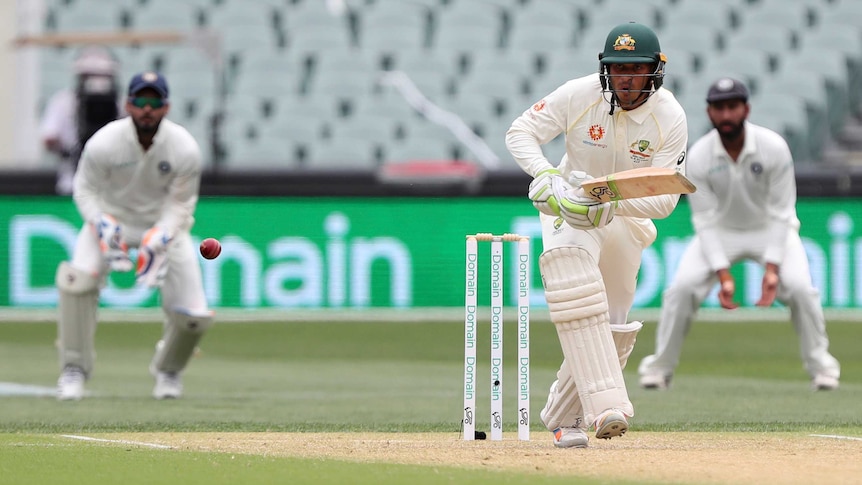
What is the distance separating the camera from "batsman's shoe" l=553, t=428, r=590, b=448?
5961 millimetres

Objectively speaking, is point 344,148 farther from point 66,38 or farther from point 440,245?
point 66,38

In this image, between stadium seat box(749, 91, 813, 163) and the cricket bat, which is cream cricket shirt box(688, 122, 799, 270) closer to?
the cricket bat

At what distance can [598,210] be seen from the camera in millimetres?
5656

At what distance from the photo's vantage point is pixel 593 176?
600 centimetres

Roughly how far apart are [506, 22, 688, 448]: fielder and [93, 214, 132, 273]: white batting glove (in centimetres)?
334

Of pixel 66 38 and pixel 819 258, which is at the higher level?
pixel 66 38

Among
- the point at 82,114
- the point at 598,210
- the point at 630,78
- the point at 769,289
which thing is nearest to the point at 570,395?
the point at 598,210

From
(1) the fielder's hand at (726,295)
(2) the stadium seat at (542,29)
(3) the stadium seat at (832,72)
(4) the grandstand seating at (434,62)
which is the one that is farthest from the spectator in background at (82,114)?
(3) the stadium seat at (832,72)

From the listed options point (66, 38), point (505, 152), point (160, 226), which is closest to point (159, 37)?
point (66, 38)

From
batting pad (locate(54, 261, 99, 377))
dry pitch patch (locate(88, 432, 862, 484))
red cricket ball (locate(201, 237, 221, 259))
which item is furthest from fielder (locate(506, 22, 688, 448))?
batting pad (locate(54, 261, 99, 377))

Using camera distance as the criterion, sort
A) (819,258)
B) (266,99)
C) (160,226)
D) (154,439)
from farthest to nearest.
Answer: (266,99), (819,258), (160,226), (154,439)

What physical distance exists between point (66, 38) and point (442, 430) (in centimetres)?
967

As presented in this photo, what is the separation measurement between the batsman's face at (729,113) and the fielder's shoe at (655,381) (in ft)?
5.05

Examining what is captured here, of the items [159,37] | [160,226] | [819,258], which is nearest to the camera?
[160,226]
